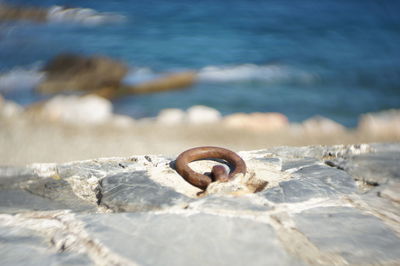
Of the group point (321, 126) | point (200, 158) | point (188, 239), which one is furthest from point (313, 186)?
point (321, 126)

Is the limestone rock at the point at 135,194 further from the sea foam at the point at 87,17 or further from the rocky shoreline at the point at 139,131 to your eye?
the sea foam at the point at 87,17

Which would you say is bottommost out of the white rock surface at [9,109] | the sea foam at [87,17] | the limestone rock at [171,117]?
the limestone rock at [171,117]

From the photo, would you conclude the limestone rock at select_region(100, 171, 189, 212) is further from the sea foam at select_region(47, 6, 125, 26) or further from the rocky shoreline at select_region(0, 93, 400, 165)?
the sea foam at select_region(47, 6, 125, 26)

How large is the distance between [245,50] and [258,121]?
3.94 m

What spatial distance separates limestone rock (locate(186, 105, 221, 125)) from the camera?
6750 millimetres

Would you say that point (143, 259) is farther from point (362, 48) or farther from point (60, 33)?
point (60, 33)

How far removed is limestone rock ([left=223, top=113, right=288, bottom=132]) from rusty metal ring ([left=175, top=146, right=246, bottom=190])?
3.89 metres

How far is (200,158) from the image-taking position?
93.5 inches

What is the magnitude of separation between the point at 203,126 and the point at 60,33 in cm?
692

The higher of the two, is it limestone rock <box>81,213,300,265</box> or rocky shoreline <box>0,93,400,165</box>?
rocky shoreline <box>0,93,400,165</box>

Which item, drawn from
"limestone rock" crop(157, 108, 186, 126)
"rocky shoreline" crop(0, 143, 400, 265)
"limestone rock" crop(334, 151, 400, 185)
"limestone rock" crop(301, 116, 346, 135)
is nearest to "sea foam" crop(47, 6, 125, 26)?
"limestone rock" crop(157, 108, 186, 126)

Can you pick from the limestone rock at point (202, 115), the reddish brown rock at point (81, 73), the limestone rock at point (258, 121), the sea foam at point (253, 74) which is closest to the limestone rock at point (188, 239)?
the limestone rock at point (258, 121)

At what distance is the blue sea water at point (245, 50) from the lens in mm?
7812

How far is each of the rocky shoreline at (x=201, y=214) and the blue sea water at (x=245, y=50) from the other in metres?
4.92
